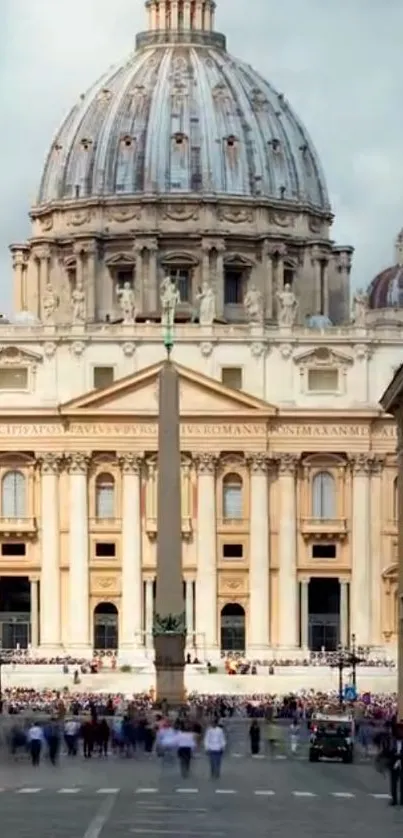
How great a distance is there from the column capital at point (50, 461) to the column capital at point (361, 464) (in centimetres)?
1061

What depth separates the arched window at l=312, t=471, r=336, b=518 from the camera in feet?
453

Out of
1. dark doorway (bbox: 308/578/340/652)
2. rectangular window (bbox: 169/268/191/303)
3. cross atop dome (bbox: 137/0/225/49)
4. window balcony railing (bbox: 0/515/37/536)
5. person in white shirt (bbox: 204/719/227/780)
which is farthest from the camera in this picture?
cross atop dome (bbox: 137/0/225/49)

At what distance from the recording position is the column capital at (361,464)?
5394 inches

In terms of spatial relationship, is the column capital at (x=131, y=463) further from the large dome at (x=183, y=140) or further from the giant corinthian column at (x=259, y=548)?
the large dome at (x=183, y=140)

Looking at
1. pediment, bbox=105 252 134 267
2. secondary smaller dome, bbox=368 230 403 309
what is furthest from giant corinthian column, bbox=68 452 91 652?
secondary smaller dome, bbox=368 230 403 309

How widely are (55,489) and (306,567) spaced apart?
956 centimetres

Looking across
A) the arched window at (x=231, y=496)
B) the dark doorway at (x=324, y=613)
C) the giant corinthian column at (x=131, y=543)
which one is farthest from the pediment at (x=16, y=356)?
the dark doorway at (x=324, y=613)

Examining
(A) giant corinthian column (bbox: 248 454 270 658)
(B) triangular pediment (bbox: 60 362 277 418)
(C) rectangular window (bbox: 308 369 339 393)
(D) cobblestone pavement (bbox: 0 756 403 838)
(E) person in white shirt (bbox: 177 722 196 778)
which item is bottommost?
(D) cobblestone pavement (bbox: 0 756 403 838)

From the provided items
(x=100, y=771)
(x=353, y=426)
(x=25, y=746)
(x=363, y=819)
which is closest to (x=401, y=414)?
(x=25, y=746)

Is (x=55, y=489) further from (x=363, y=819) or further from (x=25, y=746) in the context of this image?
(x=363, y=819)

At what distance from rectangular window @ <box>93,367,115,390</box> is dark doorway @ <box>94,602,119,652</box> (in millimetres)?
8037

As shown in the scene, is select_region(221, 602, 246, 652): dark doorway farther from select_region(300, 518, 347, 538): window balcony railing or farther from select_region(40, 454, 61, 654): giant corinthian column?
select_region(40, 454, 61, 654): giant corinthian column

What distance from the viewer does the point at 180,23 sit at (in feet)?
544

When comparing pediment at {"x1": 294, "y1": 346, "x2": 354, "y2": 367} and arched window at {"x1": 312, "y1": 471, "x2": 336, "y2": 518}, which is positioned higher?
pediment at {"x1": 294, "y1": 346, "x2": 354, "y2": 367}
